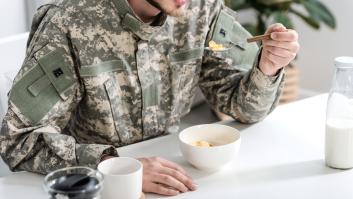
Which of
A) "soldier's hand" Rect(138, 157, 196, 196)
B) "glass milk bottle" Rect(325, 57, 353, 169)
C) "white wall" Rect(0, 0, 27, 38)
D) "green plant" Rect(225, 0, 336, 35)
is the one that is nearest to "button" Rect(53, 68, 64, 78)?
"soldier's hand" Rect(138, 157, 196, 196)

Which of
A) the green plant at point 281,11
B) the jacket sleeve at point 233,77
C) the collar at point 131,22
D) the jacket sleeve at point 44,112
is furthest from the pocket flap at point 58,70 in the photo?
the green plant at point 281,11

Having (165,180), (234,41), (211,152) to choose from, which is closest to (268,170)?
(211,152)

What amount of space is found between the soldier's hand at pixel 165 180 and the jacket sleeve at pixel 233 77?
40 cm

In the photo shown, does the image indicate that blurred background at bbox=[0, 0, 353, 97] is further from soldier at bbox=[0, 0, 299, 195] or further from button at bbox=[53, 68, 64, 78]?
button at bbox=[53, 68, 64, 78]

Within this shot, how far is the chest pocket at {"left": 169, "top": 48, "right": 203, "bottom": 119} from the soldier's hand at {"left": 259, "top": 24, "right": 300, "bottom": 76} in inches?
8.3

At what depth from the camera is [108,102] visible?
1.56 metres

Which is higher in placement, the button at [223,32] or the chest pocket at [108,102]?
the button at [223,32]

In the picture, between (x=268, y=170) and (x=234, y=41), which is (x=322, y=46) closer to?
(x=234, y=41)

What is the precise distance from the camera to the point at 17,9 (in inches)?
92.7

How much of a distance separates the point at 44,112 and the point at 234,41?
0.62 m

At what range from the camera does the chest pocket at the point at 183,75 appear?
167 centimetres

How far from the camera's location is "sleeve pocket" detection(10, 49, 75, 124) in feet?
4.64

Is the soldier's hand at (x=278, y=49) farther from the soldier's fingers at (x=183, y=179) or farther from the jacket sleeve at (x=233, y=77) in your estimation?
the soldier's fingers at (x=183, y=179)

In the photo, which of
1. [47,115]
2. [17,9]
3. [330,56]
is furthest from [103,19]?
[330,56]
